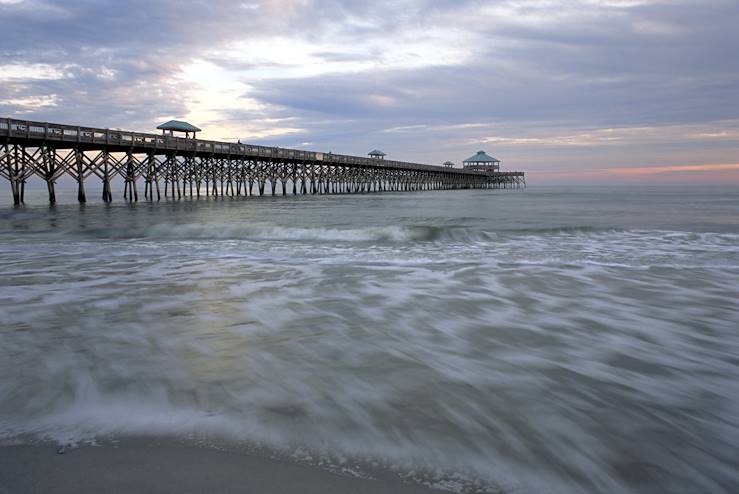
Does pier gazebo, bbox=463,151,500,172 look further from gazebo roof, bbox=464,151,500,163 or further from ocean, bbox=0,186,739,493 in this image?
ocean, bbox=0,186,739,493

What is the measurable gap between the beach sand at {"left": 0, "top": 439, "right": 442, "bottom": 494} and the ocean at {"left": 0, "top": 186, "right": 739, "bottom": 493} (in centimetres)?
10

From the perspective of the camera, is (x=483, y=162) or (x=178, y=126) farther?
(x=483, y=162)

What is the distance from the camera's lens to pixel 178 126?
1554 inches

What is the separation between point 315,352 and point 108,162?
101ft

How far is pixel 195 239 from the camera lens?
1342 cm

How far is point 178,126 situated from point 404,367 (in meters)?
40.4

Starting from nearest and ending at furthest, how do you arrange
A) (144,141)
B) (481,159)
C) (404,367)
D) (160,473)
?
1. (160,473)
2. (404,367)
3. (144,141)
4. (481,159)

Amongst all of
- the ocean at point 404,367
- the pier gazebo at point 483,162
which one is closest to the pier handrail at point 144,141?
the ocean at point 404,367

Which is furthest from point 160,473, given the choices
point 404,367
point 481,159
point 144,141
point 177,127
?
point 481,159

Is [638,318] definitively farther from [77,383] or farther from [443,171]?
[443,171]

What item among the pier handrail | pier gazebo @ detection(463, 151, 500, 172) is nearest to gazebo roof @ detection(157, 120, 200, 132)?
the pier handrail

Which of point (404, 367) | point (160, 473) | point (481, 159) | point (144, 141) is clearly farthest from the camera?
point (481, 159)

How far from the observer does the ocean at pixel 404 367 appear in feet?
7.46

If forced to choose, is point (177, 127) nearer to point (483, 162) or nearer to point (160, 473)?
point (160, 473)
